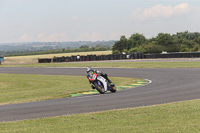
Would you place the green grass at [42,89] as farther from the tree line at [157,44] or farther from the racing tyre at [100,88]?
the tree line at [157,44]

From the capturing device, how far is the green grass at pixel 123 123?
7.99 meters

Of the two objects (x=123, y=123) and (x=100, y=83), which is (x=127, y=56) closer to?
(x=100, y=83)

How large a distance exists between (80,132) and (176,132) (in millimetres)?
2105

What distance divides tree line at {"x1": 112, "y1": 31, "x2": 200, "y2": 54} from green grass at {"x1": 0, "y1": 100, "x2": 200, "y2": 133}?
67.0 metres

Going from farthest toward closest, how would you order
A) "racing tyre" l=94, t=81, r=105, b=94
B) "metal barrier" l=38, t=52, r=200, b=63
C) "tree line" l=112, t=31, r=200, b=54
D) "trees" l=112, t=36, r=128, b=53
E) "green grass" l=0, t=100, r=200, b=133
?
1. "trees" l=112, t=36, r=128, b=53
2. "tree line" l=112, t=31, r=200, b=54
3. "metal barrier" l=38, t=52, r=200, b=63
4. "racing tyre" l=94, t=81, r=105, b=94
5. "green grass" l=0, t=100, r=200, b=133

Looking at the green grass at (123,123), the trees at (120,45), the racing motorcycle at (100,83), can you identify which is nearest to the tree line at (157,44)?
the trees at (120,45)

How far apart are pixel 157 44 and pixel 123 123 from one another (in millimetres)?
85195

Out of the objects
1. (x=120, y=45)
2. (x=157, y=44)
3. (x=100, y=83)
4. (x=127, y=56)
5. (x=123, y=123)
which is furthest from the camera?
(x=120, y=45)

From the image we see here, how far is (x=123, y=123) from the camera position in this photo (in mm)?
8938

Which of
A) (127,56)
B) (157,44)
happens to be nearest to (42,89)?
(127,56)

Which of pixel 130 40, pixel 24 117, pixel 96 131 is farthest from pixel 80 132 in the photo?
pixel 130 40

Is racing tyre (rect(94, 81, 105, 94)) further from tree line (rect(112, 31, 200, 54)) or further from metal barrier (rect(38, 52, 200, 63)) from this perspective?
tree line (rect(112, 31, 200, 54))

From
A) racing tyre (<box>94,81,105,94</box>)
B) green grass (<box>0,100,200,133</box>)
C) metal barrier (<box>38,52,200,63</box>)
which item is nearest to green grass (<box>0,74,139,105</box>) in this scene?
racing tyre (<box>94,81,105,94</box>)

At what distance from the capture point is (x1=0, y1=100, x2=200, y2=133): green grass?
799cm
